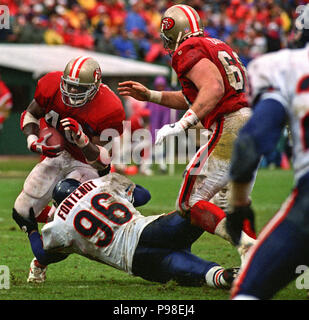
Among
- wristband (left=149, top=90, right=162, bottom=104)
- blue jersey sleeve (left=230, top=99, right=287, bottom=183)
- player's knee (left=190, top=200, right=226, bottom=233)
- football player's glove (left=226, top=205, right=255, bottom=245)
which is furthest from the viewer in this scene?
wristband (left=149, top=90, right=162, bottom=104)

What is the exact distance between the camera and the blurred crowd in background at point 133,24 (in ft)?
51.8

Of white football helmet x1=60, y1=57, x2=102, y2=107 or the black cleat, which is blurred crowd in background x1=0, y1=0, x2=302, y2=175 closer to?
white football helmet x1=60, y1=57, x2=102, y2=107

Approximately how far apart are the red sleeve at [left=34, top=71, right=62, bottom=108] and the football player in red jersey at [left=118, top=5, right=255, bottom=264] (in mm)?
919

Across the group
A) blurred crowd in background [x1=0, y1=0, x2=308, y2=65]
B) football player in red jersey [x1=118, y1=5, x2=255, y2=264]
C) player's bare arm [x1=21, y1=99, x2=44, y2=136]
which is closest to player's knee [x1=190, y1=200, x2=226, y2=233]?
football player in red jersey [x1=118, y1=5, x2=255, y2=264]

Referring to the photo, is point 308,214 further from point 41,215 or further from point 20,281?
point 41,215

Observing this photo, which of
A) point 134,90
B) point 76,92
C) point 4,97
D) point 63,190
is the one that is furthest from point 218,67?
point 4,97

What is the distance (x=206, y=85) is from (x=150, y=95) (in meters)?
0.81

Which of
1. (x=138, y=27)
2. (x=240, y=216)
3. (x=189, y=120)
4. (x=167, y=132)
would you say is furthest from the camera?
(x=138, y=27)

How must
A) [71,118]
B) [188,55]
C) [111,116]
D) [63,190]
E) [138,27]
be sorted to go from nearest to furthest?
[188,55]
[63,190]
[71,118]
[111,116]
[138,27]

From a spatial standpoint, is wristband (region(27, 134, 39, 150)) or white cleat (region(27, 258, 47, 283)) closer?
white cleat (region(27, 258, 47, 283))

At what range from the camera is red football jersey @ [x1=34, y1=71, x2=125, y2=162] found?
529cm

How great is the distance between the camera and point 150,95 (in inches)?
203

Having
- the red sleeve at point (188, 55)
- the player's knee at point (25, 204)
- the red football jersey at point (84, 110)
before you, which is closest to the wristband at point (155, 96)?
the red football jersey at point (84, 110)

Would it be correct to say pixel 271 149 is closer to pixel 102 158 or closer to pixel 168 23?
pixel 168 23
